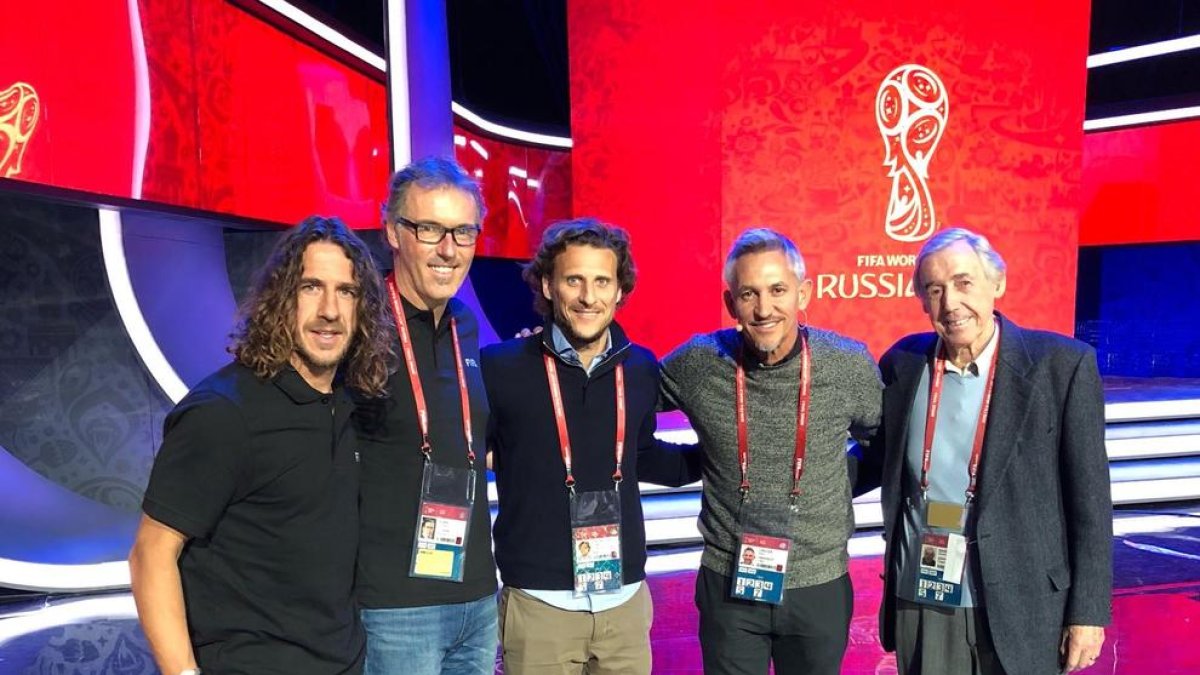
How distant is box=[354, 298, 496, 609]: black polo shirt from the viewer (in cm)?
138

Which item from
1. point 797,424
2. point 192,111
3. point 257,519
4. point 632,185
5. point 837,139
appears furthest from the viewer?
point 632,185

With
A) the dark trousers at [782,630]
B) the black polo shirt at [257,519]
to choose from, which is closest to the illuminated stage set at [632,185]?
the dark trousers at [782,630]

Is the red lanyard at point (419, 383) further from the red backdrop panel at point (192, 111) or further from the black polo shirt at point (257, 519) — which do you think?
the red backdrop panel at point (192, 111)

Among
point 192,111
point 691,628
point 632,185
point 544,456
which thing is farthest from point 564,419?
point 632,185

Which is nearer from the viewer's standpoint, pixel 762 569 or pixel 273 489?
pixel 273 489

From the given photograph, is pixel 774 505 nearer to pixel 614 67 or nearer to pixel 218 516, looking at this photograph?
pixel 218 516

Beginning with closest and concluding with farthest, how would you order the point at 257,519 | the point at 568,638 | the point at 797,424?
the point at 257,519
the point at 568,638
the point at 797,424

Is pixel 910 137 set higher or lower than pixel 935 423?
higher

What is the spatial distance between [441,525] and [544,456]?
306 mm

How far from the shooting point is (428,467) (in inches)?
55.9

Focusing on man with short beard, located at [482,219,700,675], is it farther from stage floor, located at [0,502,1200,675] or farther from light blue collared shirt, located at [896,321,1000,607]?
stage floor, located at [0,502,1200,675]

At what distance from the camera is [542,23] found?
10352 mm

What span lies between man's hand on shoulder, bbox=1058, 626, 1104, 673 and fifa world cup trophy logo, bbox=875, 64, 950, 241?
458 cm

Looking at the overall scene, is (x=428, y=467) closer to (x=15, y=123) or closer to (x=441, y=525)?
(x=441, y=525)
